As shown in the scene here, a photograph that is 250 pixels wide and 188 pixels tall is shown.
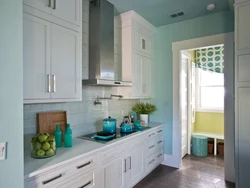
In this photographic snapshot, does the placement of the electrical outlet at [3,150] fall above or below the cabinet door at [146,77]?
below

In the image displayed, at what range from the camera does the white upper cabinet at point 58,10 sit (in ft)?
5.27

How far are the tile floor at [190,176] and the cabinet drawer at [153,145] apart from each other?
44 cm

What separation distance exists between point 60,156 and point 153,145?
1.93m

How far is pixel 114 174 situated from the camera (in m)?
2.19

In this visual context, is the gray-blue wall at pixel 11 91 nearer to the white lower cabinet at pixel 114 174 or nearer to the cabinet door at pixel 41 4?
the cabinet door at pixel 41 4

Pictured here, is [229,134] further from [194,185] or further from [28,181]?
[28,181]

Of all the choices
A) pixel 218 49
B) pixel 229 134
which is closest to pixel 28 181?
pixel 229 134

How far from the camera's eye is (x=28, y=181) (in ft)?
4.31

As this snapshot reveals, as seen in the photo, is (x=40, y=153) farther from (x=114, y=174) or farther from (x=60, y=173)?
(x=114, y=174)

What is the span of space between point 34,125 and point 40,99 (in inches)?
18.0

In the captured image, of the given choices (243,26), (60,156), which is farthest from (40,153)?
(243,26)

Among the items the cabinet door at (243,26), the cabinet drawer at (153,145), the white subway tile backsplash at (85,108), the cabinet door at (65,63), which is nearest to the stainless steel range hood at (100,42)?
the white subway tile backsplash at (85,108)

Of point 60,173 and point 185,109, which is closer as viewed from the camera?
point 60,173

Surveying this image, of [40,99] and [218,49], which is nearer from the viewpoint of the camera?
[40,99]
